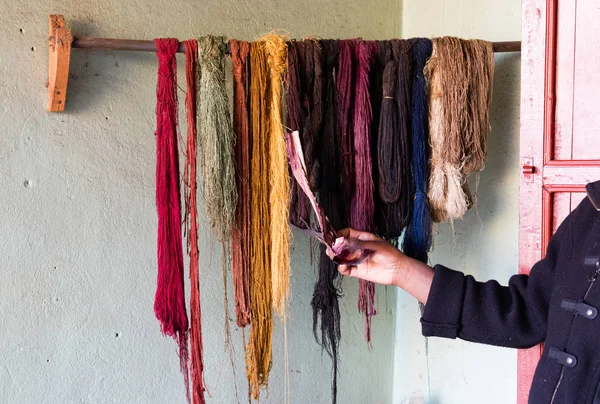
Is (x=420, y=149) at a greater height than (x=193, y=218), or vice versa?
(x=420, y=149)

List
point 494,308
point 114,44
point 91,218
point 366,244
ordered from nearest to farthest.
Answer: point 494,308 → point 366,244 → point 114,44 → point 91,218

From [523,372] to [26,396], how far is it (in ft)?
3.87

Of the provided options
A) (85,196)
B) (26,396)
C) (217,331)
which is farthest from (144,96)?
(26,396)

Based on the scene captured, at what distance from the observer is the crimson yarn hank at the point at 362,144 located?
160 cm

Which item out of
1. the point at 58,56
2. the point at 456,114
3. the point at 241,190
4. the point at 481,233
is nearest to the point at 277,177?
the point at 241,190

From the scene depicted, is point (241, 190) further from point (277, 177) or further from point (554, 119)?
point (554, 119)

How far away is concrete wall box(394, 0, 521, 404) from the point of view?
194 cm

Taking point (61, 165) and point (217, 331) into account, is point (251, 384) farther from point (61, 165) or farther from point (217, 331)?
point (61, 165)

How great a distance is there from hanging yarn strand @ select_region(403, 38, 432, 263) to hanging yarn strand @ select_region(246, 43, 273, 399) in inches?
14.5

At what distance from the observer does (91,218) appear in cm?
166

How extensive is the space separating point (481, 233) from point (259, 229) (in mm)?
803

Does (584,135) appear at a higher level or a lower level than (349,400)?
higher

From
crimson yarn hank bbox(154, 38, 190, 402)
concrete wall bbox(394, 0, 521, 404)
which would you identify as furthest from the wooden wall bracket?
concrete wall bbox(394, 0, 521, 404)

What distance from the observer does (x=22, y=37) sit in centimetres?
153
